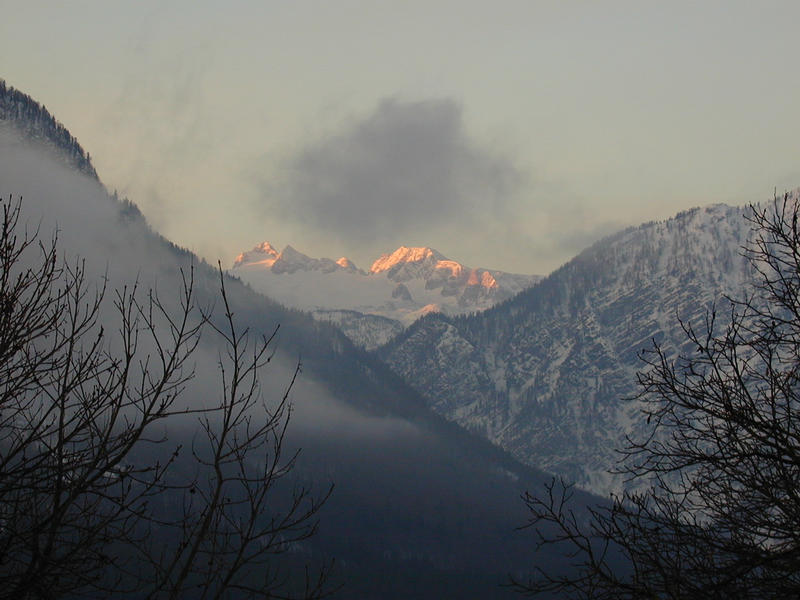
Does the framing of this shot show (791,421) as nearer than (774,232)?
Yes

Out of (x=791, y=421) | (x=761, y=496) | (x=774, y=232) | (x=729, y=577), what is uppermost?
(x=774, y=232)

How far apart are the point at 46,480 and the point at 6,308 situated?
2.31 meters

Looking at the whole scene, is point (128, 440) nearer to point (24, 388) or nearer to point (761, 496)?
point (24, 388)

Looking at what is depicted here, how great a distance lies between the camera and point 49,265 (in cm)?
1483

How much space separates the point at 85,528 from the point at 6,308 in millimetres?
3054

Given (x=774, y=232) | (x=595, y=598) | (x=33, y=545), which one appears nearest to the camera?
(x=33, y=545)

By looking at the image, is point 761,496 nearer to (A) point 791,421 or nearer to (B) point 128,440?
(A) point 791,421

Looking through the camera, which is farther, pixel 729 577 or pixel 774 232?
pixel 774 232

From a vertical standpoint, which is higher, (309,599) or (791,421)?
(791,421)

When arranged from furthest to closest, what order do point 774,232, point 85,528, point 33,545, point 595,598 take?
point 774,232 < point 595,598 < point 85,528 < point 33,545

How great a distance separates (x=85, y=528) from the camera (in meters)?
12.8

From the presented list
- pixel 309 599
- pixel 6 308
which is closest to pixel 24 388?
pixel 6 308

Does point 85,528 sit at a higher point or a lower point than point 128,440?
lower

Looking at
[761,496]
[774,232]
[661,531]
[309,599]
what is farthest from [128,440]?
[774,232]
